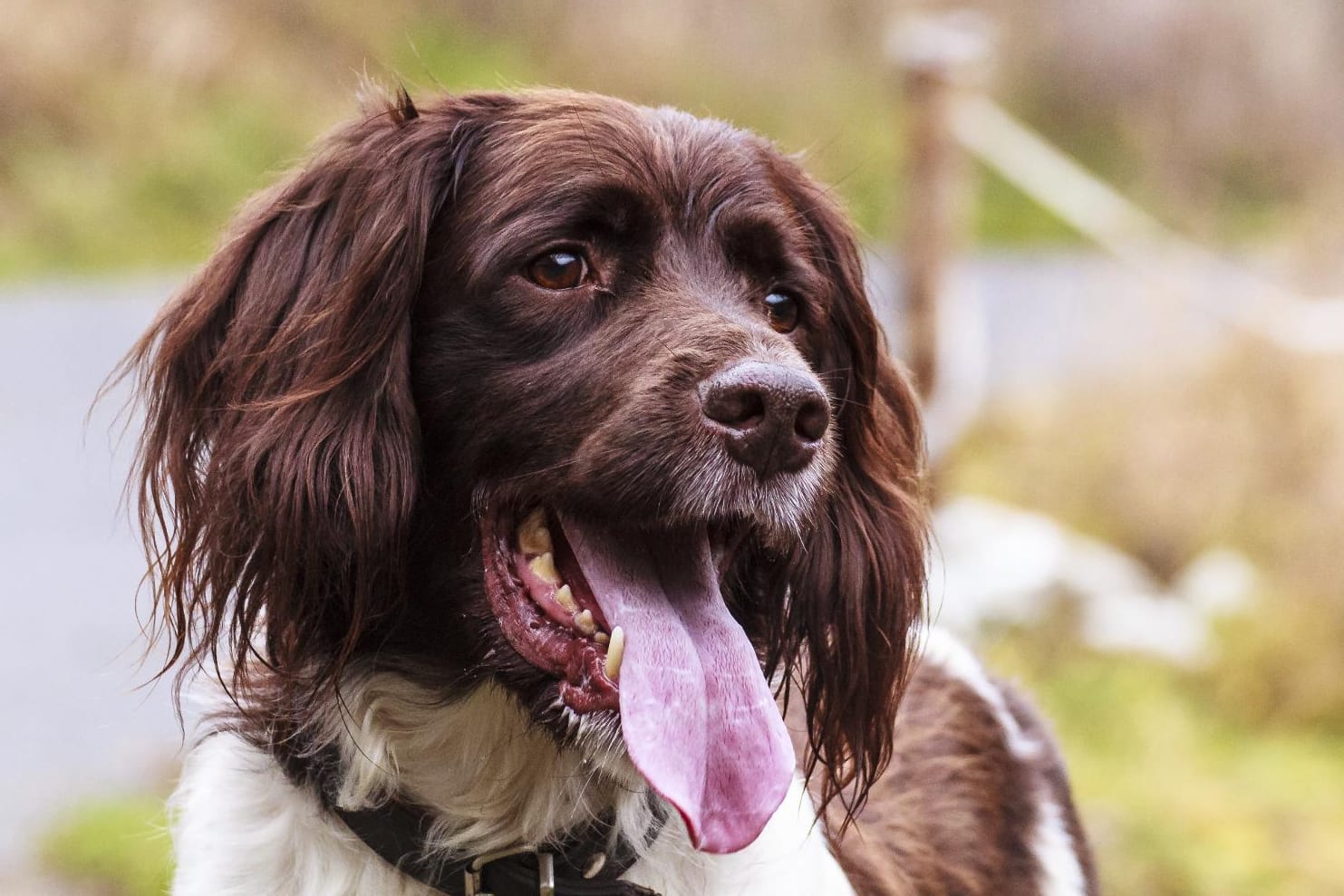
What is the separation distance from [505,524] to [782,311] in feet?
1.91

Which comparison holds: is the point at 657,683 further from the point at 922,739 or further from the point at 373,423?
the point at 922,739

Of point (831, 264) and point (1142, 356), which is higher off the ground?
point (831, 264)

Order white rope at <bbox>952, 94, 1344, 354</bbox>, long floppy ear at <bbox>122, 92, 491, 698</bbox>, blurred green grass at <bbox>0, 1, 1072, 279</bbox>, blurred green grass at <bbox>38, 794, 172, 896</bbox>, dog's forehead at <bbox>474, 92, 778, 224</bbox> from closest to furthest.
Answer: long floppy ear at <bbox>122, 92, 491, 698</bbox>
dog's forehead at <bbox>474, 92, 778, 224</bbox>
blurred green grass at <bbox>38, 794, 172, 896</bbox>
white rope at <bbox>952, 94, 1344, 354</bbox>
blurred green grass at <bbox>0, 1, 1072, 279</bbox>

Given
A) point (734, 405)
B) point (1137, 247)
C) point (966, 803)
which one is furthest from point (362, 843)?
point (1137, 247)

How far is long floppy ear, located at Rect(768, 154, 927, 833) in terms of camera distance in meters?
2.73

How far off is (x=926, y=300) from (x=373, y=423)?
165 inches

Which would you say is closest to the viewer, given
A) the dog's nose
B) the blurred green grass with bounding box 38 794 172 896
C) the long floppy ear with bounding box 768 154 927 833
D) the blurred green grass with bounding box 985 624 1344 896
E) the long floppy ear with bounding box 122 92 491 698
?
the dog's nose

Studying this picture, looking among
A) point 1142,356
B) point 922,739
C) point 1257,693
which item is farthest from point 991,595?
point 922,739

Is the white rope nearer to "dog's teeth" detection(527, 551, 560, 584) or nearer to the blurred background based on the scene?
the blurred background

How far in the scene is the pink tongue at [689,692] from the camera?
2.34 meters

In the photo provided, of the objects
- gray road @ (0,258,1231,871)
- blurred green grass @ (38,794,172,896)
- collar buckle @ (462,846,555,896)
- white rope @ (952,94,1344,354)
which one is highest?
collar buckle @ (462,846,555,896)

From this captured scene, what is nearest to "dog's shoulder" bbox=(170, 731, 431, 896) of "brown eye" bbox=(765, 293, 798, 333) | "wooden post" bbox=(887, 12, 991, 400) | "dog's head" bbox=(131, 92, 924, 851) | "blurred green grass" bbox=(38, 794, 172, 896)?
"dog's head" bbox=(131, 92, 924, 851)

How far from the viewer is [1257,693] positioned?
634 centimetres

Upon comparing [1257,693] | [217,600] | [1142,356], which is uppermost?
[217,600]
